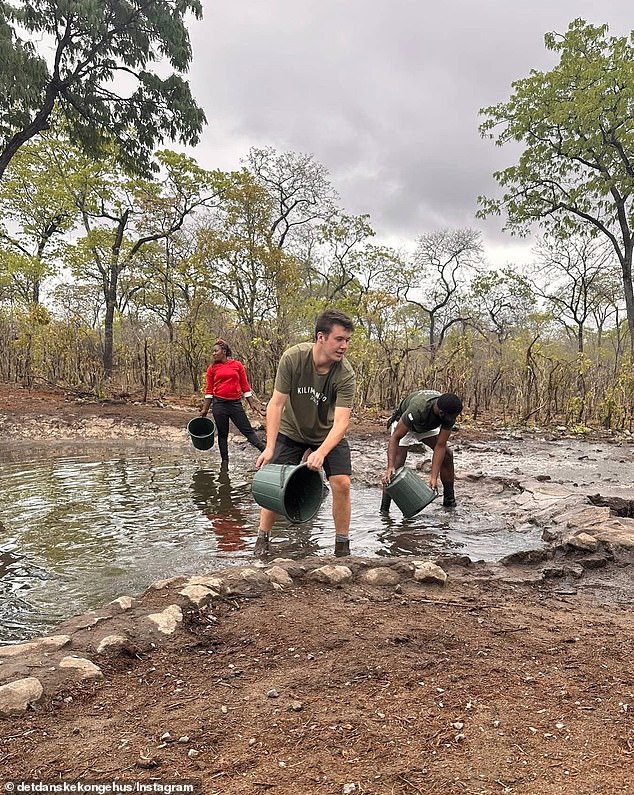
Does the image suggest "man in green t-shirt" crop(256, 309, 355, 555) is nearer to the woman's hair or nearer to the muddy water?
the muddy water

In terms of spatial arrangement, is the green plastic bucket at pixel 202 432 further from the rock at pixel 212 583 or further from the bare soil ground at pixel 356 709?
the bare soil ground at pixel 356 709

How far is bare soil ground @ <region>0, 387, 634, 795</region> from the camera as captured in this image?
1732 millimetres

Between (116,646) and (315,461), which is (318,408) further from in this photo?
(116,646)

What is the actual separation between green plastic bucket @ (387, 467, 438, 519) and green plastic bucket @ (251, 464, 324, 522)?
4.25ft

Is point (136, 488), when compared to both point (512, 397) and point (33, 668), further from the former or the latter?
point (512, 397)

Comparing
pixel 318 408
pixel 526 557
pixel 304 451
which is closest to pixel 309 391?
pixel 318 408

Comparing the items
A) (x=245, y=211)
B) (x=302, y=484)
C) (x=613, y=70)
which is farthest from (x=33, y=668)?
(x=245, y=211)

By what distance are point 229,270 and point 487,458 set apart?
15311 mm

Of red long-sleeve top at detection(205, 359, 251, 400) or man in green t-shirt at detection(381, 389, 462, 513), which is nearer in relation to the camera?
man in green t-shirt at detection(381, 389, 462, 513)

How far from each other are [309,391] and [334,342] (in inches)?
18.4

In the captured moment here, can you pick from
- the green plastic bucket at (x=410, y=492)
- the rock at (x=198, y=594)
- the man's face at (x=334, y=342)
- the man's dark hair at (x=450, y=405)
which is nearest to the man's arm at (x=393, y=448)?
the green plastic bucket at (x=410, y=492)

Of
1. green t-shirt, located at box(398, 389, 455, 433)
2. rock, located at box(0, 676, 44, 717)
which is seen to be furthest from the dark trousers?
rock, located at box(0, 676, 44, 717)

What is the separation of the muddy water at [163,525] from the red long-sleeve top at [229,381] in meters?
1.19

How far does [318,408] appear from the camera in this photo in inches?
169
